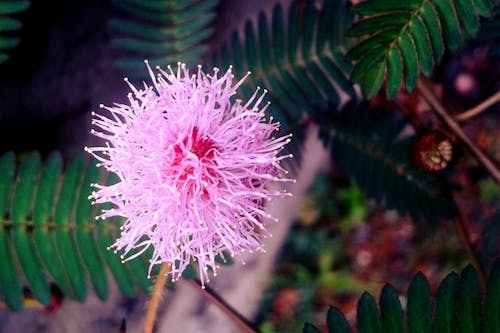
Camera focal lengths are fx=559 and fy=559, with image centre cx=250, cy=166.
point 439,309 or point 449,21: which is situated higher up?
point 449,21

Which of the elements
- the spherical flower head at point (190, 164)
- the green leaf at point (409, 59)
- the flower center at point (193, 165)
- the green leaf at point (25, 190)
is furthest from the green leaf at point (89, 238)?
the green leaf at point (409, 59)

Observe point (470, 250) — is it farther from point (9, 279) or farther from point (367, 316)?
point (9, 279)

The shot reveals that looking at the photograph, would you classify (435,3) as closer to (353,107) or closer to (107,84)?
(353,107)

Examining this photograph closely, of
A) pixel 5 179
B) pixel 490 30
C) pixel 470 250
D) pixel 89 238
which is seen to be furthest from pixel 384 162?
pixel 5 179

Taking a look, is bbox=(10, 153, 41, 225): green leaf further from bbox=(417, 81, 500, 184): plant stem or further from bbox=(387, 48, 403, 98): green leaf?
bbox=(417, 81, 500, 184): plant stem

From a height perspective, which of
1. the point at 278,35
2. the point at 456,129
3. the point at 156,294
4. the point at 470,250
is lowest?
Result: the point at 470,250

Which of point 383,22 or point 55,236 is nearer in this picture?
point 383,22

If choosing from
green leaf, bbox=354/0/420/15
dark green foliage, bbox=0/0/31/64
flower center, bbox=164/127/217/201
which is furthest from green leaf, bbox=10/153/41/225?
green leaf, bbox=354/0/420/15
